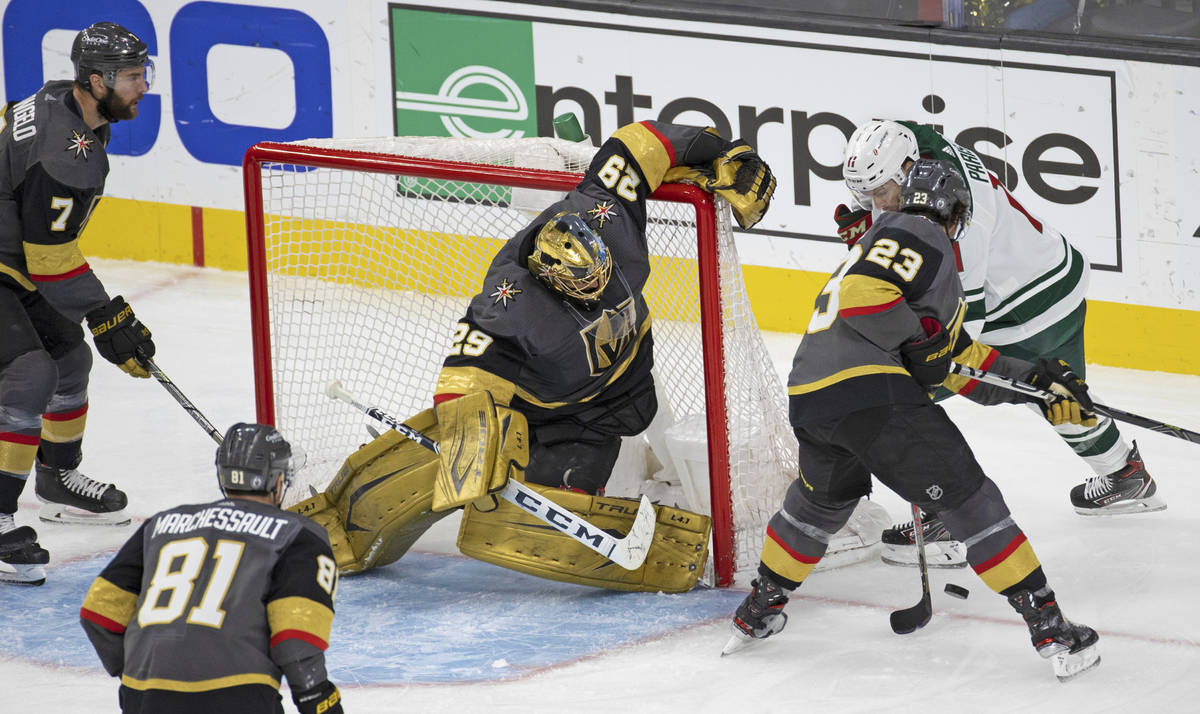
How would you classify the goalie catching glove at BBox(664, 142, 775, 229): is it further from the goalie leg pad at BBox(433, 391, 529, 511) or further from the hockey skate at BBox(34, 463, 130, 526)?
the hockey skate at BBox(34, 463, 130, 526)

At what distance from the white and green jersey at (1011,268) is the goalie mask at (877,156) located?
0.73 ft

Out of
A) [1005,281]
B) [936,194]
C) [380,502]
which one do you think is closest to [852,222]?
[1005,281]

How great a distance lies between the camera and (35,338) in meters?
3.87

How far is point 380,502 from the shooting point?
3.76 metres

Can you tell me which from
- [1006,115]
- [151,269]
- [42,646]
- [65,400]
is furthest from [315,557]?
[151,269]

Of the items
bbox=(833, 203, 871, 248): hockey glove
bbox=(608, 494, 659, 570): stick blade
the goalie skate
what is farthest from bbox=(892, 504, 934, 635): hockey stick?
bbox=(833, 203, 871, 248): hockey glove

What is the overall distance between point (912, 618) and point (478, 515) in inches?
38.6

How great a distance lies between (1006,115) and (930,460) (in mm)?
2392

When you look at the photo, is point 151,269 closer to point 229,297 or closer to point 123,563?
point 229,297

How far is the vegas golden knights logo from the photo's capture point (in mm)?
3643

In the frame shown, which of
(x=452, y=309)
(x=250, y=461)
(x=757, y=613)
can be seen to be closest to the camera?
(x=250, y=461)

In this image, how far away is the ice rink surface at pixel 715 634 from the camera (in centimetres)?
315

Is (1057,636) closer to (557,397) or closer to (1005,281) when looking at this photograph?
(1005,281)

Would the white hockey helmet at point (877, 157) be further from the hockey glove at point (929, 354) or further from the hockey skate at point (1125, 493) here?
the hockey skate at point (1125, 493)
